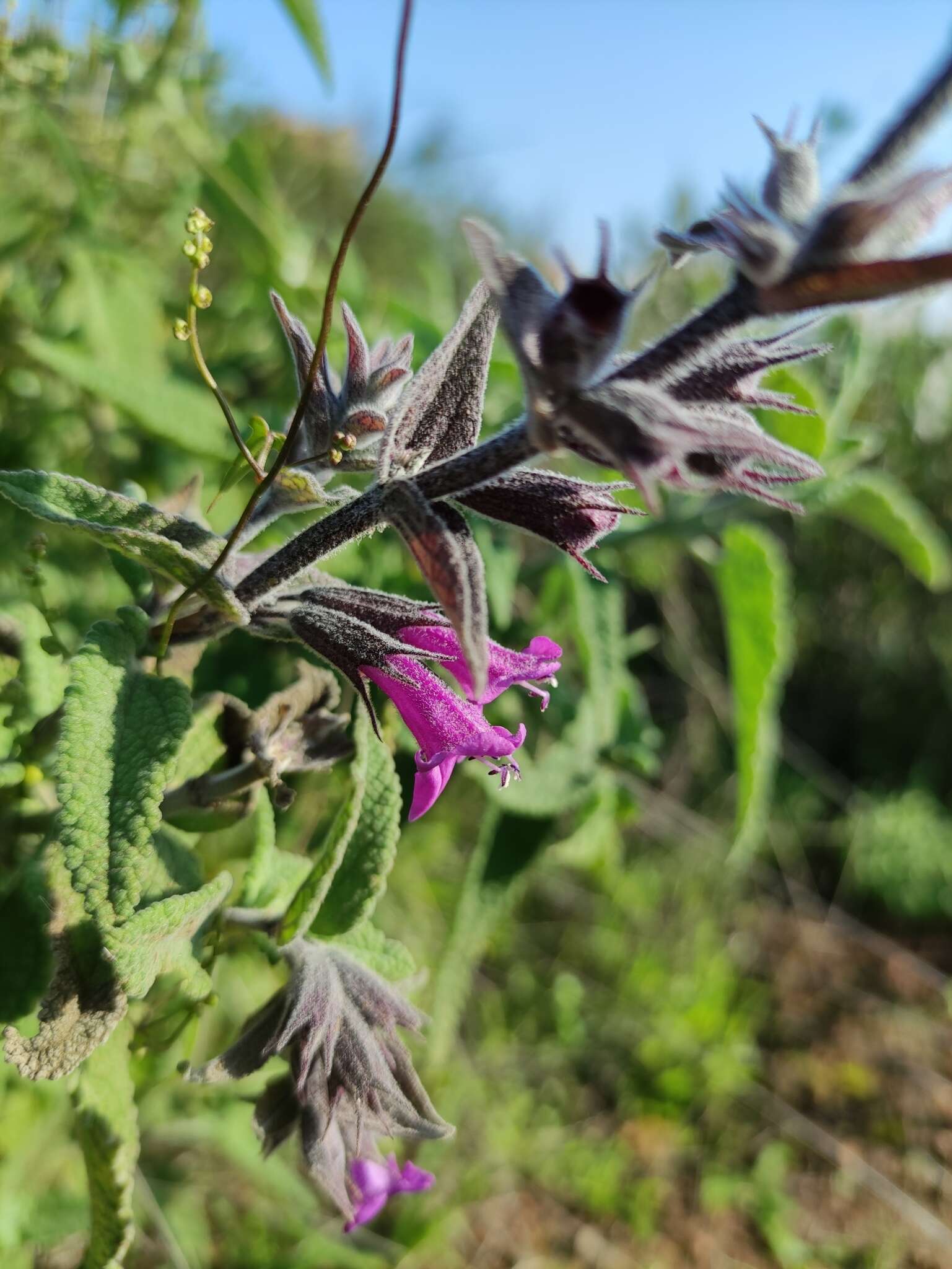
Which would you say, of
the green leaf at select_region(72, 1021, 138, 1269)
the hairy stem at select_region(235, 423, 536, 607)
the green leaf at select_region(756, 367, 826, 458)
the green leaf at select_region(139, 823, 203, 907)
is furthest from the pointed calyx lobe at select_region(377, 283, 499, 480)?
the green leaf at select_region(756, 367, 826, 458)

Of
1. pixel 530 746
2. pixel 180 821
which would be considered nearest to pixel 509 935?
pixel 530 746

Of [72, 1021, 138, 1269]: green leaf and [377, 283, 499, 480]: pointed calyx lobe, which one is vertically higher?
[377, 283, 499, 480]: pointed calyx lobe

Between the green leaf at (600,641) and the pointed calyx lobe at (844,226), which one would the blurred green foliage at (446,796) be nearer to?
the green leaf at (600,641)

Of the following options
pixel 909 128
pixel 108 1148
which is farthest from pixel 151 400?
pixel 909 128

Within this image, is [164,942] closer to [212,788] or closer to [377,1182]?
[212,788]

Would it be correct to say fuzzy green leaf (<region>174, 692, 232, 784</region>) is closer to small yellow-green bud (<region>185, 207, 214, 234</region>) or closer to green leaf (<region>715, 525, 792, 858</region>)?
small yellow-green bud (<region>185, 207, 214, 234</region>)

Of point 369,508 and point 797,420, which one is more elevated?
point 797,420

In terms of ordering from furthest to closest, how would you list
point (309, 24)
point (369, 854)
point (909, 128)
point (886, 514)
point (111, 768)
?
point (886, 514) < point (309, 24) < point (369, 854) < point (111, 768) < point (909, 128)
